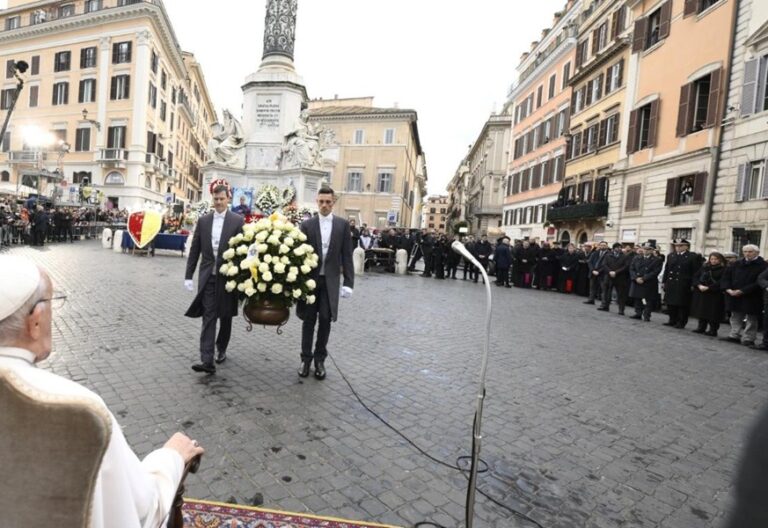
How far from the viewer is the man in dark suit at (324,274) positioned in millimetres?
5117

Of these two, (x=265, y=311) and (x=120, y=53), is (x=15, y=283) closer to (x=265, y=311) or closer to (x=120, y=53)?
(x=265, y=311)

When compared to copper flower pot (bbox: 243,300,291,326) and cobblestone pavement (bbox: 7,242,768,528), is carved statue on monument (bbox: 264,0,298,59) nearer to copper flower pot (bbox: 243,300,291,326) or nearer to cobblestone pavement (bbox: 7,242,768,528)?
cobblestone pavement (bbox: 7,242,768,528)

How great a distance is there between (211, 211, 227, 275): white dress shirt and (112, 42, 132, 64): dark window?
44130 millimetres

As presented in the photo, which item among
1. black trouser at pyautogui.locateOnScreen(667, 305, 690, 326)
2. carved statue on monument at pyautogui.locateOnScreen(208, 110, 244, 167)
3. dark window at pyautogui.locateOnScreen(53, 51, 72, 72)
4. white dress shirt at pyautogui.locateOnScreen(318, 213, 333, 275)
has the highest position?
dark window at pyautogui.locateOnScreen(53, 51, 72, 72)

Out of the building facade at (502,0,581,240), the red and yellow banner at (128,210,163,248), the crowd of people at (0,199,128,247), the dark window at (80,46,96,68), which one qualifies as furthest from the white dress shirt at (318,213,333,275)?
the dark window at (80,46,96,68)

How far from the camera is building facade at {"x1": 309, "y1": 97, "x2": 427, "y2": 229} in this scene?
52.8 metres

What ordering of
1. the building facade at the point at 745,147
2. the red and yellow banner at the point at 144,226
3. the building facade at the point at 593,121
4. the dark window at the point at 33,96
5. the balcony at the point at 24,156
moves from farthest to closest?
the dark window at the point at 33,96 → the balcony at the point at 24,156 → the building facade at the point at 593,121 → the red and yellow banner at the point at 144,226 → the building facade at the point at 745,147

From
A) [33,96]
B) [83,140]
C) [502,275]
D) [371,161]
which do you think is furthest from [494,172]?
[33,96]

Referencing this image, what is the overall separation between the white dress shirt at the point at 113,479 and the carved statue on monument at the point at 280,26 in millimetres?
22039

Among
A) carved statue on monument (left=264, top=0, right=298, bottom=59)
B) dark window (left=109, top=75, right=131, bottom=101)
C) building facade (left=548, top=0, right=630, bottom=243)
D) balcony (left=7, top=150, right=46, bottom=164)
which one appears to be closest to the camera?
carved statue on monument (left=264, top=0, right=298, bottom=59)

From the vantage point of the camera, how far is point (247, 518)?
2605 mm

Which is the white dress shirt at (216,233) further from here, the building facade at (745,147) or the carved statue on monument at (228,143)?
the building facade at (745,147)

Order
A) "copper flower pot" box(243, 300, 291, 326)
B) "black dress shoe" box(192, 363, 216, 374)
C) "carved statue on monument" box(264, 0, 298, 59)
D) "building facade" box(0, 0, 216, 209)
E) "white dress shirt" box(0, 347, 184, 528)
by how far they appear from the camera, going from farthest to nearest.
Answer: "building facade" box(0, 0, 216, 209), "carved statue on monument" box(264, 0, 298, 59), "black dress shoe" box(192, 363, 216, 374), "copper flower pot" box(243, 300, 291, 326), "white dress shirt" box(0, 347, 184, 528)

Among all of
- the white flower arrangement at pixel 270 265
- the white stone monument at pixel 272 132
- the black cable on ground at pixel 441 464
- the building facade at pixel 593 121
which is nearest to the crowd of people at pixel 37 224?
the white stone monument at pixel 272 132
